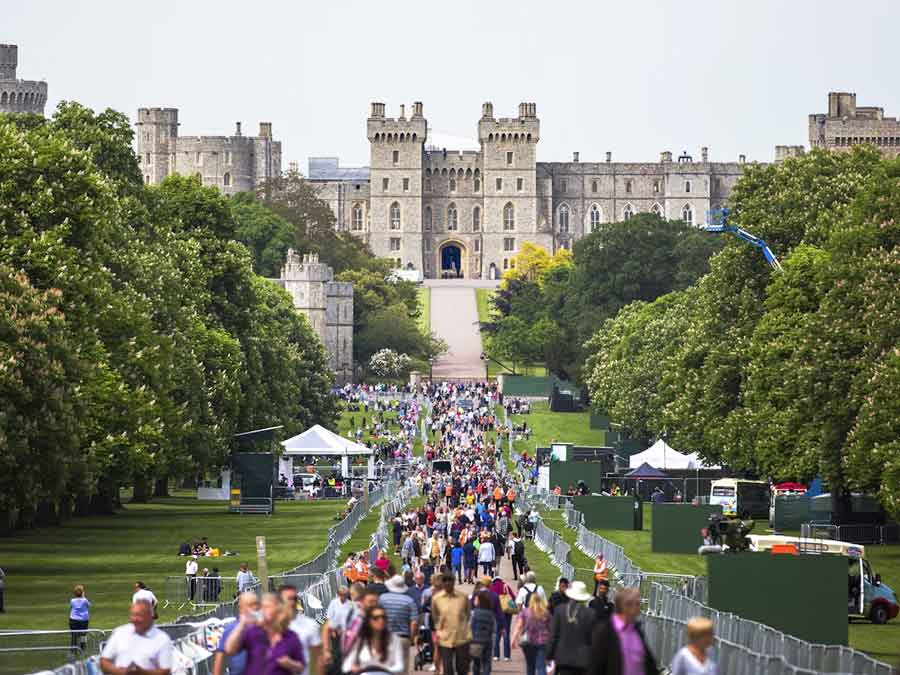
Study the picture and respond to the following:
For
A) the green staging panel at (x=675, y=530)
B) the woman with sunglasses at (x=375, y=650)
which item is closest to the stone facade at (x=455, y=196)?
the green staging panel at (x=675, y=530)

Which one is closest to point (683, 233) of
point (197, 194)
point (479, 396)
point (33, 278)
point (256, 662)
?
point (479, 396)

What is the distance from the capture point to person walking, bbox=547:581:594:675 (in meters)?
19.8

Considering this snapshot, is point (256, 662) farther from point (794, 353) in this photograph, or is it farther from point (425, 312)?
point (425, 312)

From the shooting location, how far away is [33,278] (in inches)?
1768

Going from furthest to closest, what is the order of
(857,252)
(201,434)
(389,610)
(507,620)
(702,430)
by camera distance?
(702,430) < (201,434) < (857,252) < (507,620) < (389,610)

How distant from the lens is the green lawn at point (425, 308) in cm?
15761

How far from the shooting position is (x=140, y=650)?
16.5 meters

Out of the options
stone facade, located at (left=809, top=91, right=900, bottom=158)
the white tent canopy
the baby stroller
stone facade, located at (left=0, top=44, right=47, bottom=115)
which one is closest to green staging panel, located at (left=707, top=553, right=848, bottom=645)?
the baby stroller

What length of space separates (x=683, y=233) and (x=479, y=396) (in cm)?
2166

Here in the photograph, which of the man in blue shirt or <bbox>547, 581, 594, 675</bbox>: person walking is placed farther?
<bbox>547, 581, 594, 675</bbox>: person walking

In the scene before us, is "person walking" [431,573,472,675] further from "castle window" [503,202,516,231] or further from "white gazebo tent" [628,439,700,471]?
"castle window" [503,202,516,231]

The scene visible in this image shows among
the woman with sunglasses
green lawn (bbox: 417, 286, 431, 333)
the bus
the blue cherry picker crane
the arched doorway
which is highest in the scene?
the arched doorway

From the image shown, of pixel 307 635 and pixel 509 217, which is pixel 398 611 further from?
pixel 509 217

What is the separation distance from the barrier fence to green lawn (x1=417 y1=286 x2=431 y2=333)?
116 meters
